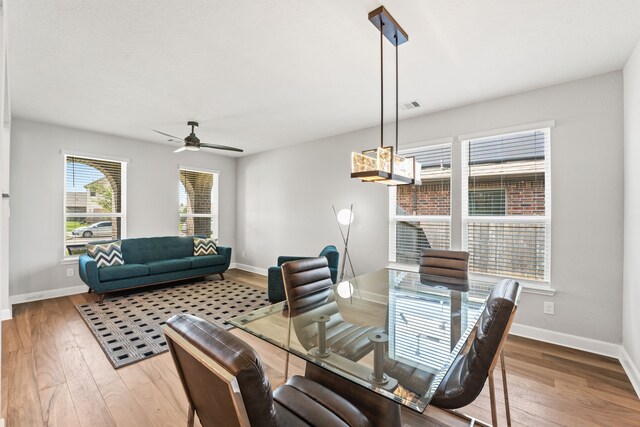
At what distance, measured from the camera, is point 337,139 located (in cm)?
490

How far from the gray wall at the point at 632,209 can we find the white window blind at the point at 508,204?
0.58 m

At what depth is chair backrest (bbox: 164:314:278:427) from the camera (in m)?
0.74

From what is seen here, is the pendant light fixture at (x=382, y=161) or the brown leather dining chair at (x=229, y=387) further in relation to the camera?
the pendant light fixture at (x=382, y=161)

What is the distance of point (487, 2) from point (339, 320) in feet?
7.39

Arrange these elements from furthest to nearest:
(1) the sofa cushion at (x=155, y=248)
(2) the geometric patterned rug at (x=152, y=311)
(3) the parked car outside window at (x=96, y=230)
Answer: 1. (1) the sofa cushion at (x=155, y=248)
2. (3) the parked car outside window at (x=96, y=230)
3. (2) the geometric patterned rug at (x=152, y=311)

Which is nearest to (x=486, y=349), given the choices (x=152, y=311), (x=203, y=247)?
(x=152, y=311)

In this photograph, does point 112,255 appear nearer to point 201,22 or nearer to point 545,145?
point 201,22

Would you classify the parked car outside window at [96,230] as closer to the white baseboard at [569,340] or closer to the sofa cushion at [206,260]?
the sofa cushion at [206,260]

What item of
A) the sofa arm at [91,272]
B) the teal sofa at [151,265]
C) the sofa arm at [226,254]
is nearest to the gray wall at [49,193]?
the teal sofa at [151,265]

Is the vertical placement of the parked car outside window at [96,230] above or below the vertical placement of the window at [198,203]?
below

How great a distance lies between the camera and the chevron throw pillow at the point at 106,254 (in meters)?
4.39

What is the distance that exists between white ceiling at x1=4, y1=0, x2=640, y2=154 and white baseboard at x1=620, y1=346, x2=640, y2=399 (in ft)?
8.42

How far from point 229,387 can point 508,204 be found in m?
3.55

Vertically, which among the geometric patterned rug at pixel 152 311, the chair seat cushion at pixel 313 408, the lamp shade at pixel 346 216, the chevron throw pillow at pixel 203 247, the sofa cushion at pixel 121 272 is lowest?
the geometric patterned rug at pixel 152 311
